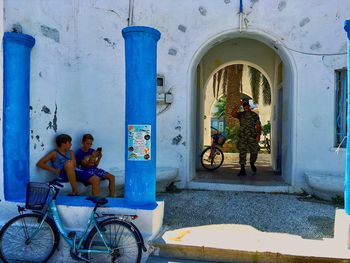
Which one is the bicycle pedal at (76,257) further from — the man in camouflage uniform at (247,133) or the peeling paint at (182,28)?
the man in camouflage uniform at (247,133)

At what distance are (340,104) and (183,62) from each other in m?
3.08

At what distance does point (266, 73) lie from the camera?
10.5 metres

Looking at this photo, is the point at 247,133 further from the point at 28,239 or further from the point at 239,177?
the point at 28,239

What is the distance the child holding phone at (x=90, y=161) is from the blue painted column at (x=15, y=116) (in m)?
1.07

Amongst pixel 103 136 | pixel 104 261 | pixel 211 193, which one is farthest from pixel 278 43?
pixel 104 261

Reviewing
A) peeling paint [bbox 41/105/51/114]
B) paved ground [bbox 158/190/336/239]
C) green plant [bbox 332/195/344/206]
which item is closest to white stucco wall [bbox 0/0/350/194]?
peeling paint [bbox 41/105/51/114]

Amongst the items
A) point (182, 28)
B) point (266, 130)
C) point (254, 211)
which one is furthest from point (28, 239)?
point (266, 130)

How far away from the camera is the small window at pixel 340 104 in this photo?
6812 millimetres

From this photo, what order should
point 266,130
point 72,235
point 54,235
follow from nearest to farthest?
point 72,235
point 54,235
point 266,130

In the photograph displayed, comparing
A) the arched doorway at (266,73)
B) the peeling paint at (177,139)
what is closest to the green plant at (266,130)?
the arched doorway at (266,73)

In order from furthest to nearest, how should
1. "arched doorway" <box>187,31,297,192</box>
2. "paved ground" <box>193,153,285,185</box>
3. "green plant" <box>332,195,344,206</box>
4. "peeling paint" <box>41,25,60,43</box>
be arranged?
"paved ground" <box>193,153,285,185</box>
"arched doorway" <box>187,31,297,192</box>
"green plant" <box>332,195,344,206</box>
"peeling paint" <box>41,25,60,43</box>

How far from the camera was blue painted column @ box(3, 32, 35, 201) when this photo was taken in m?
4.82

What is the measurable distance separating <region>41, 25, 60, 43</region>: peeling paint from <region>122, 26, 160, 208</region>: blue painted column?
67.1 inches

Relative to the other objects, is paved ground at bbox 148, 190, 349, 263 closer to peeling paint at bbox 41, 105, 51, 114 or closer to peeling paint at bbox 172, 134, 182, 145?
peeling paint at bbox 172, 134, 182, 145
